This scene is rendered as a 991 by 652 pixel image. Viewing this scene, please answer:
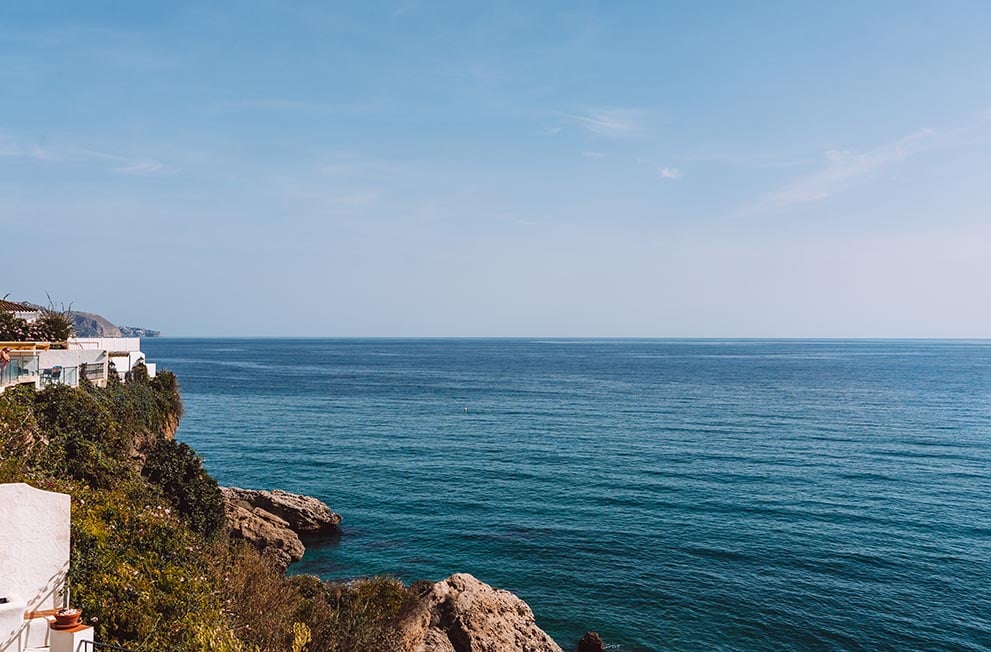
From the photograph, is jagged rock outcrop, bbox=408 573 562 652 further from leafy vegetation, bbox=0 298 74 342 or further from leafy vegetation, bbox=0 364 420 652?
leafy vegetation, bbox=0 298 74 342

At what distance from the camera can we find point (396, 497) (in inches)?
1484

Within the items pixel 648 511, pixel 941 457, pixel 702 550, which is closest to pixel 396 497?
pixel 648 511

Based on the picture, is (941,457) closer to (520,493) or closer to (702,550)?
(702,550)

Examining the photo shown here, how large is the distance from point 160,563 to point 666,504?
27.7m

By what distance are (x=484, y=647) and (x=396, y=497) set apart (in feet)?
65.4

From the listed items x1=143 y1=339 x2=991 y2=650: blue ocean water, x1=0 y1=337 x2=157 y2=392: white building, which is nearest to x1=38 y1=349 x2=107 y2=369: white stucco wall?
x1=0 y1=337 x2=157 y2=392: white building

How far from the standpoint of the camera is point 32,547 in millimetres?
10688

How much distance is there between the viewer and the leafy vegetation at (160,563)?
42.4 ft

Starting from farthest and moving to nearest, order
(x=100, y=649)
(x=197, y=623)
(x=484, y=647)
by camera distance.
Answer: (x=484, y=647), (x=197, y=623), (x=100, y=649)

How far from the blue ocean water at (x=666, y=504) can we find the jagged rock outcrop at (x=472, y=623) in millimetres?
2792

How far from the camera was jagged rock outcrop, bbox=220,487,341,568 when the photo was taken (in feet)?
93.1

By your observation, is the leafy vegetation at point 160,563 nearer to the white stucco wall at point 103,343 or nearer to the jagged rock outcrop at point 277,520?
the jagged rock outcrop at point 277,520

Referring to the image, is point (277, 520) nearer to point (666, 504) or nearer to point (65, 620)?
point (666, 504)

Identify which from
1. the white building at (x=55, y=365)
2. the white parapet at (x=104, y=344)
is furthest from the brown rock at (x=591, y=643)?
the white parapet at (x=104, y=344)
